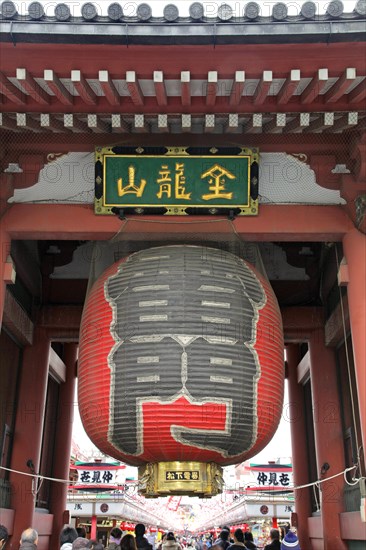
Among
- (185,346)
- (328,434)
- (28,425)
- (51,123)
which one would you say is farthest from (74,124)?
(328,434)

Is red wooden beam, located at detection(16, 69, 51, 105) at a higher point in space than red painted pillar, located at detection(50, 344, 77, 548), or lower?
higher

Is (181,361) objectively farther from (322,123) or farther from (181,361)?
(322,123)

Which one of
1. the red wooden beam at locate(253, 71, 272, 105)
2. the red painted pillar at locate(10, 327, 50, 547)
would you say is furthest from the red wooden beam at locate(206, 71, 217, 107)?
the red painted pillar at locate(10, 327, 50, 547)

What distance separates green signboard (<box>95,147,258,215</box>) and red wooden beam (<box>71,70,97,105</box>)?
805 mm

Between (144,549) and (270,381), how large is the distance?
2.84 m

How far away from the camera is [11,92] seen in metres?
4.29

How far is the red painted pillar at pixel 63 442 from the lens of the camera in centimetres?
834

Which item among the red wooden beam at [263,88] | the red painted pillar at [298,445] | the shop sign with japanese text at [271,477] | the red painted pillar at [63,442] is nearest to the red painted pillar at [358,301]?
the red wooden beam at [263,88]

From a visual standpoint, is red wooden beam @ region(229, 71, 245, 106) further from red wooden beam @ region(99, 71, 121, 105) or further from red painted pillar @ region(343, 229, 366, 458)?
red painted pillar @ region(343, 229, 366, 458)

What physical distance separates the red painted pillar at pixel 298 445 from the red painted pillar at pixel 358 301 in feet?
14.1

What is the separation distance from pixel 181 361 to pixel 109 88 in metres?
2.23

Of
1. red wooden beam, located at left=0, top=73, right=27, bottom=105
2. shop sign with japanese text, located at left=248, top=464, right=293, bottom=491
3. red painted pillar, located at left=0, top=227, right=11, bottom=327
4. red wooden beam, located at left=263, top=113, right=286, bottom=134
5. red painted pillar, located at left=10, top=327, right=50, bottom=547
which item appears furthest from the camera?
shop sign with japanese text, located at left=248, top=464, right=293, bottom=491

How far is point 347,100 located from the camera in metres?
4.41

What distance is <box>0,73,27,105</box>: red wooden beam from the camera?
4.19 meters
